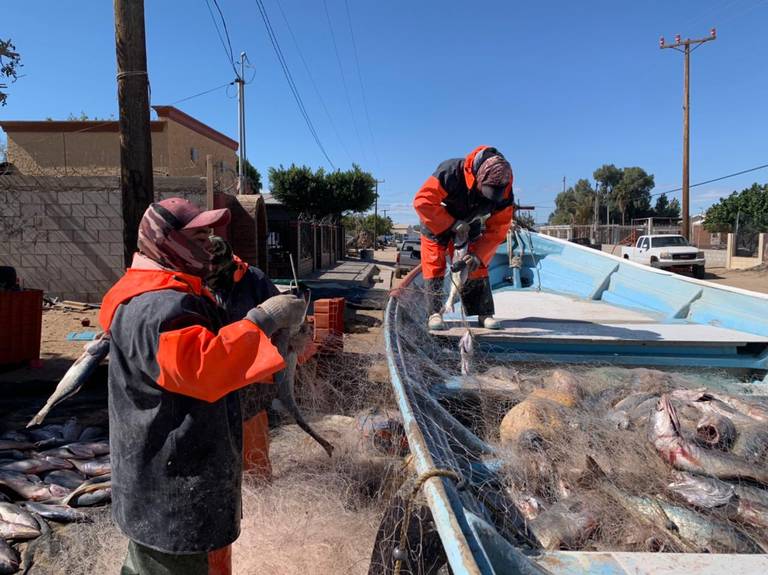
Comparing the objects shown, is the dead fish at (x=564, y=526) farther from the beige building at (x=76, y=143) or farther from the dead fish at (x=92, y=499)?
the beige building at (x=76, y=143)

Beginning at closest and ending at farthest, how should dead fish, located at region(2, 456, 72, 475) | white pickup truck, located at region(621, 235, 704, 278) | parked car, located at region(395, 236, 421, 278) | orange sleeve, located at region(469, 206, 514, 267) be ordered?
dead fish, located at region(2, 456, 72, 475), orange sleeve, located at region(469, 206, 514, 267), parked car, located at region(395, 236, 421, 278), white pickup truck, located at region(621, 235, 704, 278)

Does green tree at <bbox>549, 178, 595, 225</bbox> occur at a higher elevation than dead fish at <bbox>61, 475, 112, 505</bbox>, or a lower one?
higher

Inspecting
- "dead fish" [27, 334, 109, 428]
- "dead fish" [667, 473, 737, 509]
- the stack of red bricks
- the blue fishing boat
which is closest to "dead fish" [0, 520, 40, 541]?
"dead fish" [27, 334, 109, 428]

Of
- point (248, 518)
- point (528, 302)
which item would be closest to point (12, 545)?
point (248, 518)

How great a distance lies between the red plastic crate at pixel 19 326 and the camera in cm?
681

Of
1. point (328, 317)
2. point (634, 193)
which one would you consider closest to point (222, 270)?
point (328, 317)

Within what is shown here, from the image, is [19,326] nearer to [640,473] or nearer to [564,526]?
[564,526]

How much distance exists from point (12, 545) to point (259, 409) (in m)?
Result: 1.58

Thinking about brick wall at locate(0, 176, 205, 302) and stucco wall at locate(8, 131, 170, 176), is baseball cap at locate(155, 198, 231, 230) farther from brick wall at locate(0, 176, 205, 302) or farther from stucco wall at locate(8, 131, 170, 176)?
stucco wall at locate(8, 131, 170, 176)

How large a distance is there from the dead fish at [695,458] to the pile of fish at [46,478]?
3221mm

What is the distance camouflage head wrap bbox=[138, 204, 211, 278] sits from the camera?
Result: 72.2 inches

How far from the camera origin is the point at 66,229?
12180mm

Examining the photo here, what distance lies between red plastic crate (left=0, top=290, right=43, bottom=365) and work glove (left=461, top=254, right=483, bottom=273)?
5451mm

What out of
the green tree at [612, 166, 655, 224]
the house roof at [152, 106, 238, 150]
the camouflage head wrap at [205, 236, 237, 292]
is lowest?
the camouflage head wrap at [205, 236, 237, 292]
